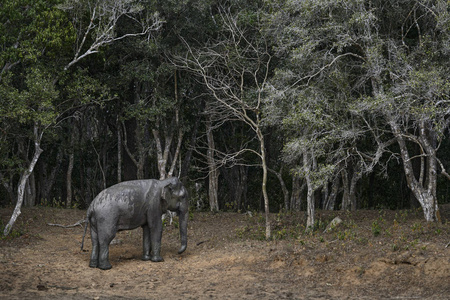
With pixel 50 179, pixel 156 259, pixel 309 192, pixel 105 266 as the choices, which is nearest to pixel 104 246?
pixel 105 266

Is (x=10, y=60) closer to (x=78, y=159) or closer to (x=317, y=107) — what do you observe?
(x=317, y=107)

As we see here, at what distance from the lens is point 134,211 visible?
43.8ft

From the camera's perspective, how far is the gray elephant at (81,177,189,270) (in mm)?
12969

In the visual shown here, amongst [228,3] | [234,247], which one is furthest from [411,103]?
[228,3]

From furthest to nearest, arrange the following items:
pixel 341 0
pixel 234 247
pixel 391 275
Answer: pixel 341 0 → pixel 234 247 → pixel 391 275

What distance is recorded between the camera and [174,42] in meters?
19.6

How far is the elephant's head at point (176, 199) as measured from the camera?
45.7ft

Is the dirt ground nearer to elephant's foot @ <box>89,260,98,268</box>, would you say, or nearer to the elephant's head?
elephant's foot @ <box>89,260,98,268</box>

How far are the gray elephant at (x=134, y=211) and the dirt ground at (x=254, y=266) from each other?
464 millimetres

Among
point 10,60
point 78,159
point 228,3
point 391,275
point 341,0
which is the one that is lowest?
point 391,275

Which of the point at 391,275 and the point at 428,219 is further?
the point at 428,219

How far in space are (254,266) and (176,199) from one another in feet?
8.32

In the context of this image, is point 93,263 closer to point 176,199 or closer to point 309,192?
point 176,199

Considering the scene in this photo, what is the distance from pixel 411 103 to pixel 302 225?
519cm
